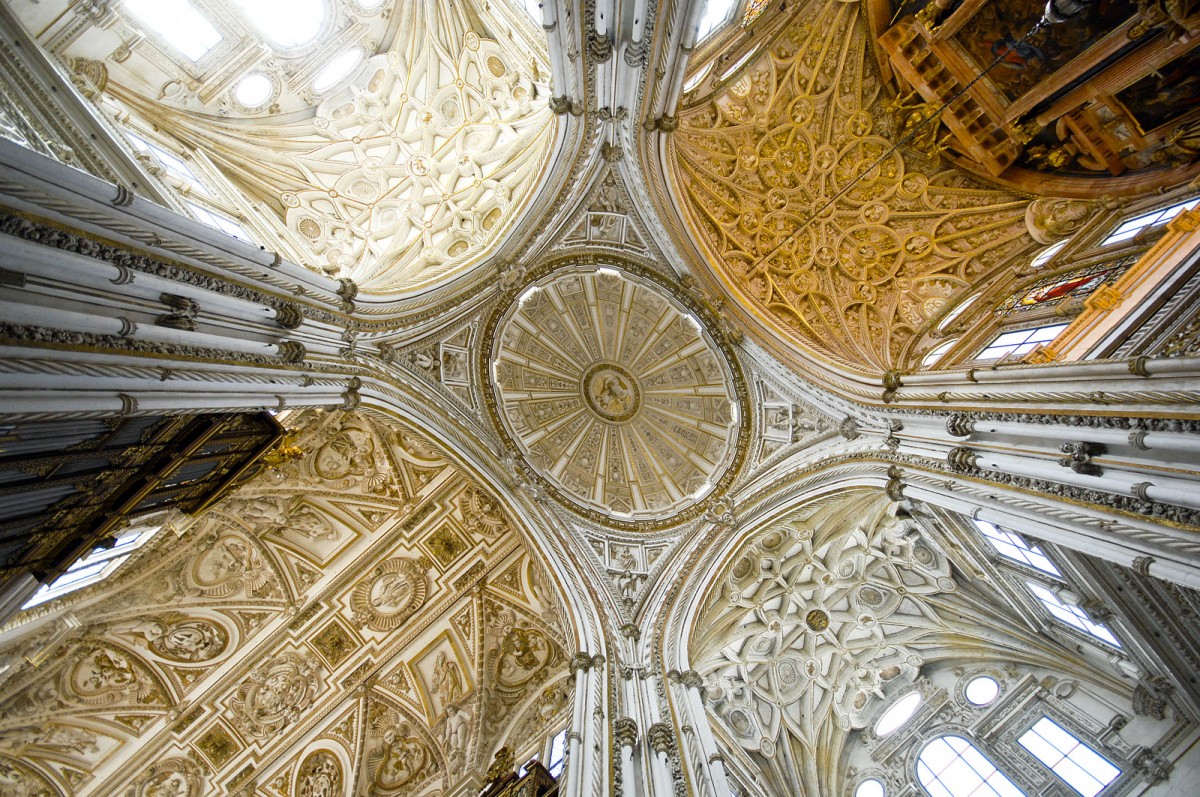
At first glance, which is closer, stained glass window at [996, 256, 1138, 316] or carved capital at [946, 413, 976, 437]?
carved capital at [946, 413, 976, 437]

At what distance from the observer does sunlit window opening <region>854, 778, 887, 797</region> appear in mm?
13195

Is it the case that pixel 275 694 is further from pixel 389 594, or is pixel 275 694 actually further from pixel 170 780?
pixel 389 594

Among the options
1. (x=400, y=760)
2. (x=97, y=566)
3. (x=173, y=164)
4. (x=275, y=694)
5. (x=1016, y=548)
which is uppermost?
(x=173, y=164)

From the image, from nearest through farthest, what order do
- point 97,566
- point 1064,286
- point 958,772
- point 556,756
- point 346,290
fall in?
1. point 346,290
2. point 97,566
3. point 958,772
4. point 1064,286
5. point 556,756

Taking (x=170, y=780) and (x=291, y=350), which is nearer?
(x=291, y=350)

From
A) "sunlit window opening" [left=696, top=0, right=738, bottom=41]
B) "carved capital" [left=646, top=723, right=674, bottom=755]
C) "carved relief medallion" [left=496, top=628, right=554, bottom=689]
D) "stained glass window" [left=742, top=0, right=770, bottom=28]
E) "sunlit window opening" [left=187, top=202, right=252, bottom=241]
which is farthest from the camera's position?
"carved relief medallion" [left=496, top=628, right=554, bottom=689]

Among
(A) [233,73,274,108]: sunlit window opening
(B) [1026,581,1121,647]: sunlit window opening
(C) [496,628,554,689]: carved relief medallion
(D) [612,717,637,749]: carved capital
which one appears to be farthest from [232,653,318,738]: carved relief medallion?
(B) [1026,581,1121,647]: sunlit window opening

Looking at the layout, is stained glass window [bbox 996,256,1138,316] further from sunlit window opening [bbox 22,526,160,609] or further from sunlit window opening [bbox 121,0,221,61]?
sunlit window opening [bbox 22,526,160,609]

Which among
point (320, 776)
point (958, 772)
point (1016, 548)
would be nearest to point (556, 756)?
point (320, 776)

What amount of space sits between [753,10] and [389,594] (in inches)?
626

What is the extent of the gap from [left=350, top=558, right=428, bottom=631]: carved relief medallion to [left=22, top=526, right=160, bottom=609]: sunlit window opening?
4649 millimetres

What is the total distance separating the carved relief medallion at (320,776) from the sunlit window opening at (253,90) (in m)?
14.5

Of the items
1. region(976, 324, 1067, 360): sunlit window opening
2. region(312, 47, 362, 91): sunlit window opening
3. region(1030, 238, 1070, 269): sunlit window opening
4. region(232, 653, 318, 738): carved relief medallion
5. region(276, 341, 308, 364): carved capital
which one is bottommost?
region(976, 324, 1067, 360): sunlit window opening

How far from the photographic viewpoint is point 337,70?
551 inches
